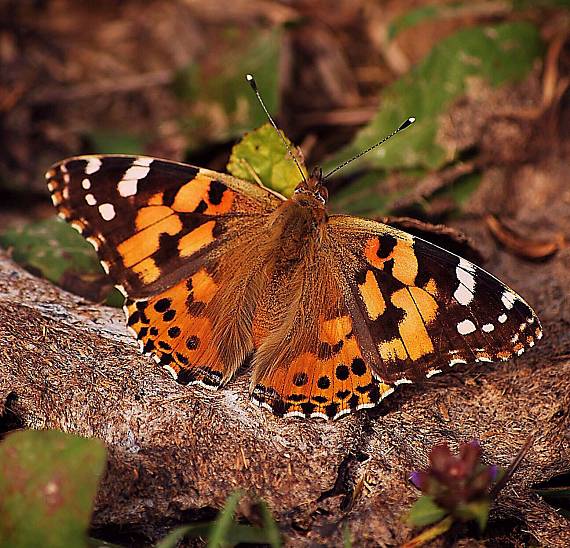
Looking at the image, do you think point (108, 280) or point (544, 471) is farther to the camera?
point (108, 280)

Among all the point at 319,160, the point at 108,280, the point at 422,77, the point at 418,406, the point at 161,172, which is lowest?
the point at 418,406

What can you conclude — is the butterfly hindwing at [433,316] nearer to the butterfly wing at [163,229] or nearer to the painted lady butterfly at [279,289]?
the painted lady butterfly at [279,289]

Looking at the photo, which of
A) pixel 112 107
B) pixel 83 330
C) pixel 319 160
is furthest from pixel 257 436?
pixel 112 107

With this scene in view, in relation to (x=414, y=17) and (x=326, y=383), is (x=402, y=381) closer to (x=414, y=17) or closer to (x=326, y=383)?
(x=326, y=383)

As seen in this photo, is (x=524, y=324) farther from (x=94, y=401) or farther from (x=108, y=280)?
(x=108, y=280)

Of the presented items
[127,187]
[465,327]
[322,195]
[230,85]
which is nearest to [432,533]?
[465,327]
